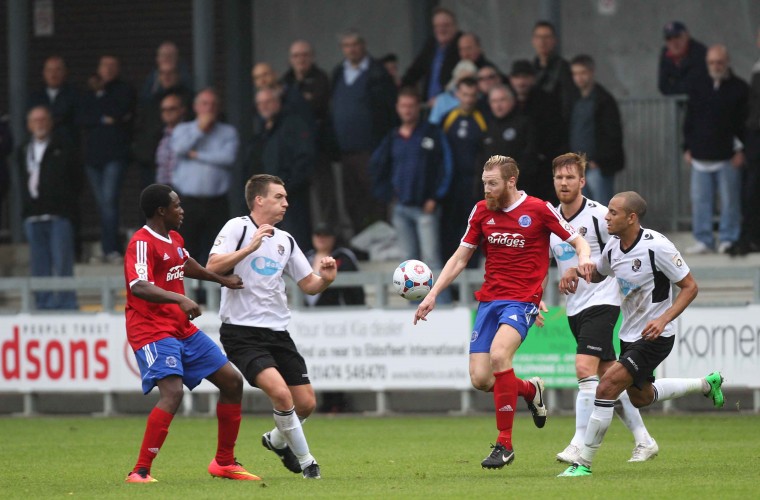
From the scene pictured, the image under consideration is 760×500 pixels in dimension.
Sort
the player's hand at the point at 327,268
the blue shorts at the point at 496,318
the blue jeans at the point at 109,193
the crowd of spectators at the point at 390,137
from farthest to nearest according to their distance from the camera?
the blue jeans at the point at 109,193, the crowd of spectators at the point at 390,137, the blue shorts at the point at 496,318, the player's hand at the point at 327,268

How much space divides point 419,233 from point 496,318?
6566 mm

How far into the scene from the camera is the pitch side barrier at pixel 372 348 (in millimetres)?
15094

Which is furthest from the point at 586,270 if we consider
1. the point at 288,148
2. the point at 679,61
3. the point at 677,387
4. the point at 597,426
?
the point at 679,61

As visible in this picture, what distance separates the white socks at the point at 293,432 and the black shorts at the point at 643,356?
2188 mm

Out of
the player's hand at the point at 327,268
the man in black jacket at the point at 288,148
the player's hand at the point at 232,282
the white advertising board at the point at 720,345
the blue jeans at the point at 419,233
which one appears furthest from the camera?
the man in black jacket at the point at 288,148

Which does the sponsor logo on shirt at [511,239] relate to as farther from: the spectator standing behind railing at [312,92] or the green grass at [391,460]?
the spectator standing behind railing at [312,92]

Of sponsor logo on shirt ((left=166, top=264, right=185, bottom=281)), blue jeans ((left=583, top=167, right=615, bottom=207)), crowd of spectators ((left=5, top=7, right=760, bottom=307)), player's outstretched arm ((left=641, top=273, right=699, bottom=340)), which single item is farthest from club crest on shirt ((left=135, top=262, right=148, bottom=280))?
blue jeans ((left=583, top=167, right=615, bottom=207))

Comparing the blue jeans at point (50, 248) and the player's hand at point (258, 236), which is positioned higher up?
the player's hand at point (258, 236)

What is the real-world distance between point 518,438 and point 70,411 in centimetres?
662

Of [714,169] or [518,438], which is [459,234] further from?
[518,438]

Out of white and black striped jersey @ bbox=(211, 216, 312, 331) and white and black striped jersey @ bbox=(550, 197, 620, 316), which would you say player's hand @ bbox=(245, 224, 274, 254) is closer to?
white and black striped jersey @ bbox=(211, 216, 312, 331)

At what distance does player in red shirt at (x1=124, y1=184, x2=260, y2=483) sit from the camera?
9.79 meters

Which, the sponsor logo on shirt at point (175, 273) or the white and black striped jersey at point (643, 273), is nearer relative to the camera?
the sponsor logo on shirt at point (175, 273)

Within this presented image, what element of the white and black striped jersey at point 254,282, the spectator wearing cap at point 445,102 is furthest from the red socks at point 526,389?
the spectator wearing cap at point 445,102
